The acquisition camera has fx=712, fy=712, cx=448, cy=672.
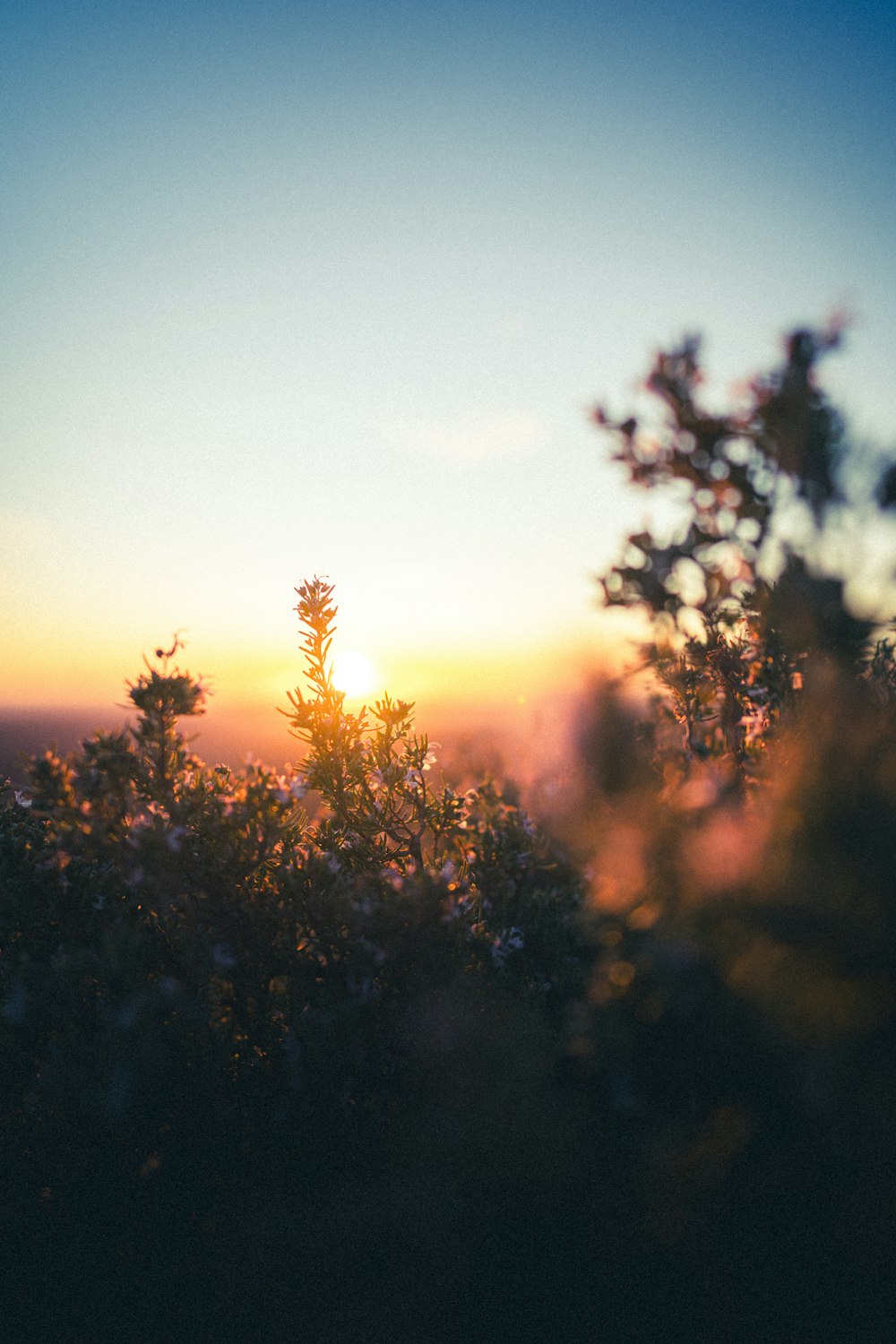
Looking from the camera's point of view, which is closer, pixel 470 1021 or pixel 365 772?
pixel 470 1021

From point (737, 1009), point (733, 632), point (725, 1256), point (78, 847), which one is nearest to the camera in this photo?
point (737, 1009)

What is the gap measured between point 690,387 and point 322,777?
211 inches

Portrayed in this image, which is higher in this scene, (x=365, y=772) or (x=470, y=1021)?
(x=365, y=772)

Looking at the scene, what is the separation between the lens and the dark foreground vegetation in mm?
2910

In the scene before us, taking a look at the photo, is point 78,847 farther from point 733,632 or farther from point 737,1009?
point 733,632

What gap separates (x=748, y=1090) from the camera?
304 centimetres

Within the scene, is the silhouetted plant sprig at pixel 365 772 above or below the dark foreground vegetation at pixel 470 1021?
above

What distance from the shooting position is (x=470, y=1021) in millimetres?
4461

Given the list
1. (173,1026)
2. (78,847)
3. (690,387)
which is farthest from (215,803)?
(690,387)

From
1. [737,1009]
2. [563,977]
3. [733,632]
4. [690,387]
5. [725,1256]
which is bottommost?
[725,1256]

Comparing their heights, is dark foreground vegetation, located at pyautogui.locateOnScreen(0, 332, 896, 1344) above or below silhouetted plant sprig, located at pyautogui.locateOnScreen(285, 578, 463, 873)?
below

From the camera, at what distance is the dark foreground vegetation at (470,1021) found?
9.55ft

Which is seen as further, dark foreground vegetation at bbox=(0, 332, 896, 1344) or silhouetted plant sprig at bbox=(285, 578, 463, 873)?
silhouetted plant sprig at bbox=(285, 578, 463, 873)

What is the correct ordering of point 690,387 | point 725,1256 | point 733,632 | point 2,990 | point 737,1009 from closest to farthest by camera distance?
point 737,1009 < point 725,1256 < point 2,990 < point 733,632 < point 690,387
